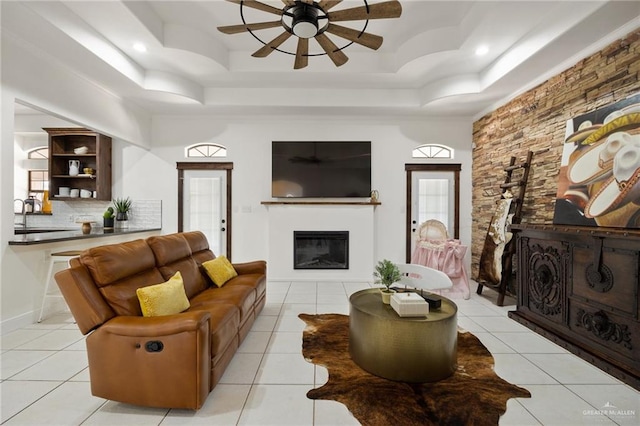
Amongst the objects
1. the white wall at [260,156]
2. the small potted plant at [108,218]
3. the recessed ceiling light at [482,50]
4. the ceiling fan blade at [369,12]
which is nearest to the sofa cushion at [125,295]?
the ceiling fan blade at [369,12]

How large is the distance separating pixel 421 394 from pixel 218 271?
2.28m

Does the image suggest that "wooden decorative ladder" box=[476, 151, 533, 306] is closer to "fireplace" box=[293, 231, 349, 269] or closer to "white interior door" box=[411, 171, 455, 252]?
"white interior door" box=[411, 171, 455, 252]

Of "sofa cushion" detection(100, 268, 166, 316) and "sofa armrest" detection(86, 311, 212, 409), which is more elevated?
"sofa cushion" detection(100, 268, 166, 316)

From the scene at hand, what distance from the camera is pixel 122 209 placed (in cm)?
513

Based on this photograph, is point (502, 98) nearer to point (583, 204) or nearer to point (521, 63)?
point (521, 63)

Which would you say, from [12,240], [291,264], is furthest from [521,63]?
[12,240]

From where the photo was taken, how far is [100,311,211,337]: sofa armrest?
166 centimetres

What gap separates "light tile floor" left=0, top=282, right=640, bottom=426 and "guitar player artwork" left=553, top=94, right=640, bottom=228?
1290mm

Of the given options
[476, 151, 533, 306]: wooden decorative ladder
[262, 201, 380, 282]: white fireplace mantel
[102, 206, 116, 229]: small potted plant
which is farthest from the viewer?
[262, 201, 380, 282]: white fireplace mantel

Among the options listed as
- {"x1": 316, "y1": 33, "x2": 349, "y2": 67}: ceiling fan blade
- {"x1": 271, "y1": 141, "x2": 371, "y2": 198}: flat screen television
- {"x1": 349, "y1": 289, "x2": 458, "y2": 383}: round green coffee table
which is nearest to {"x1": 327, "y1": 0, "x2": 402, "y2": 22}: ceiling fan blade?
{"x1": 316, "y1": 33, "x2": 349, "y2": 67}: ceiling fan blade

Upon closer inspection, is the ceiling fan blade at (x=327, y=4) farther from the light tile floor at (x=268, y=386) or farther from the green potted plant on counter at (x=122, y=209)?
the green potted plant on counter at (x=122, y=209)

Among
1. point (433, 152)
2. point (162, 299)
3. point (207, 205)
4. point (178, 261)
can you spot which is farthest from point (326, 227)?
point (162, 299)

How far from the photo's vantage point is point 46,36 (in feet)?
9.27

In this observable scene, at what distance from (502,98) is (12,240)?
6.55 m
